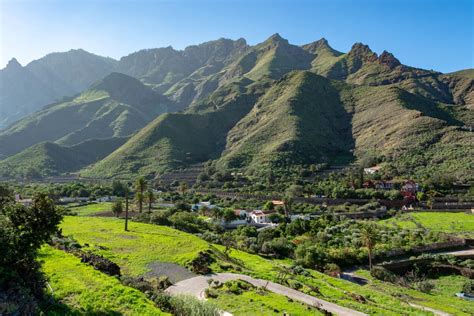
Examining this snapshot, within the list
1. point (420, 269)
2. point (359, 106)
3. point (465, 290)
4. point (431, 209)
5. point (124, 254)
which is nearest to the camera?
point (124, 254)

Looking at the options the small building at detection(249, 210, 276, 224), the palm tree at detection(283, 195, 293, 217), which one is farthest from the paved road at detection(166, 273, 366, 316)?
the palm tree at detection(283, 195, 293, 217)

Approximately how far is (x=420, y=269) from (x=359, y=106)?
137 meters

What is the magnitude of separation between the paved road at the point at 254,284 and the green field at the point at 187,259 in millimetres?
1386

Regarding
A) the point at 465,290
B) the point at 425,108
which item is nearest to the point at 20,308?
the point at 465,290

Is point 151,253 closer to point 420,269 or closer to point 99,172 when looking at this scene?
point 420,269

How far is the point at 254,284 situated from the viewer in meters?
29.9

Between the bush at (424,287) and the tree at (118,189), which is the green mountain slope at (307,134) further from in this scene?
the bush at (424,287)

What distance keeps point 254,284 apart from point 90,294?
14.0 metres

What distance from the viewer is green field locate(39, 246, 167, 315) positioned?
704 inches

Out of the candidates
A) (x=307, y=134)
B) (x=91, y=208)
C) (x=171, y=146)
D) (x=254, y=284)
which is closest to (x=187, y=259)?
(x=254, y=284)

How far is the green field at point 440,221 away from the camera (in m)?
60.6

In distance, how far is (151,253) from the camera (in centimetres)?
3616

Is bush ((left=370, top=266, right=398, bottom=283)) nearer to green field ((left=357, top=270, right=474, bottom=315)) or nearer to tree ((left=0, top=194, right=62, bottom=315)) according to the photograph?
green field ((left=357, top=270, right=474, bottom=315))

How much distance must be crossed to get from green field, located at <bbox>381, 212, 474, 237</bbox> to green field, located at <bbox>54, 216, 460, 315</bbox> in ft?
99.2
